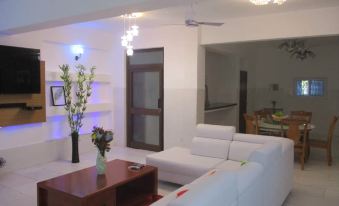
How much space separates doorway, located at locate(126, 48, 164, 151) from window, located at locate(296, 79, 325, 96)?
16.5 ft

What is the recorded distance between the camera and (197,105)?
5809mm

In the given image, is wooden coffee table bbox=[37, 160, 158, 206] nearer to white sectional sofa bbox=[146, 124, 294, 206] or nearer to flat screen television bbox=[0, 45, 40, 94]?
white sectional sofa bbox=[146, 124, 294, 206]

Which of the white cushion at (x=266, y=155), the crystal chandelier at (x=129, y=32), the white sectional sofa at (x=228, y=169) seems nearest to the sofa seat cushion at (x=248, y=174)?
the white sectional sofa at (x=228, y=169)

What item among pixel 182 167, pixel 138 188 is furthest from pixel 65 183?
pixel 182 167

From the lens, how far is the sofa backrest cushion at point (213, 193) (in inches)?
66.9

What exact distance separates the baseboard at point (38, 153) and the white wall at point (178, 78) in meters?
1.91

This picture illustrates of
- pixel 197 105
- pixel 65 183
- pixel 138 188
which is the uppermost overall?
pixel 197 105

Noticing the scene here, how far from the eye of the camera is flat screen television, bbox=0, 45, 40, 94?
14.8ft

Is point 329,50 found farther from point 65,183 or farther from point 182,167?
point 65,183

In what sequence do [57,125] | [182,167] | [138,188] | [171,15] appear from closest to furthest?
[138,188], [182,167], [171,15], [57,125]

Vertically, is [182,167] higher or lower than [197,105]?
lower

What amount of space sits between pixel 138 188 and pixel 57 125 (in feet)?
9.11

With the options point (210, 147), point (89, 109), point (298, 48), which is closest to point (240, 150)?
point (210, 147)

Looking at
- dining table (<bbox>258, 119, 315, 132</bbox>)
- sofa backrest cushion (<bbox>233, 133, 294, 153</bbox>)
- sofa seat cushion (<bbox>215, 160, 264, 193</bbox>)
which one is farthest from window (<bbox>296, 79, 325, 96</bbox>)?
sofa seat cushion (<bbox>215, 160, 264, 193</bbox>)
